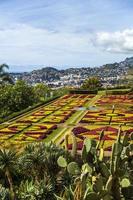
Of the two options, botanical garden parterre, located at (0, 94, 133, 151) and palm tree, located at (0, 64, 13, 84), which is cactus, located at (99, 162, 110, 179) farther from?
palm tree, located at (0, 64, 13, 84)

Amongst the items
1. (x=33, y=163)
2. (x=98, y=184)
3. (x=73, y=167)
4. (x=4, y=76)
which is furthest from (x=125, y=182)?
(x=4, y=76)

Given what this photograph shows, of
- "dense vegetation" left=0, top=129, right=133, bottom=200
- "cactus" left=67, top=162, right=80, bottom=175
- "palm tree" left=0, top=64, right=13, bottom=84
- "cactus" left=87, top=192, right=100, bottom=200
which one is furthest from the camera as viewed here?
"palm tree" left=0, top=64, right=13, bottom=84

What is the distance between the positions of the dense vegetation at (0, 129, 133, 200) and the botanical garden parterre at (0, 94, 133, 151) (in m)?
12.3

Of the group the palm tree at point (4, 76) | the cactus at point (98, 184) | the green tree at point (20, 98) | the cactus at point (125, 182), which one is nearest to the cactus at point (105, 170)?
the cactus at point (125, 182)

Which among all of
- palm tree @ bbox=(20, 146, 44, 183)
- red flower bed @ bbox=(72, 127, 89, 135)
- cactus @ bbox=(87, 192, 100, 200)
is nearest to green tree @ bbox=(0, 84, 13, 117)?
red flower bed @ bbox=(72, 127, 89, 135)

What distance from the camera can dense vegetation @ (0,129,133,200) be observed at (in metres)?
14.0

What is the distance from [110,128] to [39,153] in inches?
872

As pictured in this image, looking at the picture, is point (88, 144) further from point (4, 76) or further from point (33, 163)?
point (4, 76)

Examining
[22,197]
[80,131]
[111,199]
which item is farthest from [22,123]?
[111,199]

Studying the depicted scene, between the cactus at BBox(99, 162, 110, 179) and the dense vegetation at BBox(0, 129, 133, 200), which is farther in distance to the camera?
the cactus at BBox(99, 162, 110, 179)

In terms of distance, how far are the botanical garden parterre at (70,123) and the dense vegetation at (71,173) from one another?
12287mm

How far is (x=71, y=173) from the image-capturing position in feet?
50.5

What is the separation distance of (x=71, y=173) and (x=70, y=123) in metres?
32.9

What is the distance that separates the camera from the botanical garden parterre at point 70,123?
3956 centimetres
